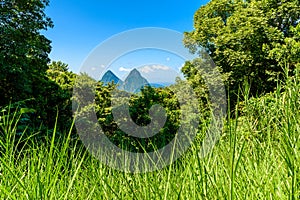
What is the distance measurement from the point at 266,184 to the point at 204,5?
16.7 metres

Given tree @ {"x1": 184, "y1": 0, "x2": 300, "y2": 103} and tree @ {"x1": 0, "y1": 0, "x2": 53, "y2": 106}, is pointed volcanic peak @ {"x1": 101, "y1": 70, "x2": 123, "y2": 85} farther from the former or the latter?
tree @ {"x1": 184, "y1": 0, "x2": 300, "y2": 103}

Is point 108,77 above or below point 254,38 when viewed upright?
below

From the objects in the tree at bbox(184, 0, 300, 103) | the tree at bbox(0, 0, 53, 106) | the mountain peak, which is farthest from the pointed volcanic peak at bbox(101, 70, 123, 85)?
the tree at bbox(184, 0, 300, 103)

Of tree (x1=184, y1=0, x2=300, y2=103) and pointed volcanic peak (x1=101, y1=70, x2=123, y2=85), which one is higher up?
tree (x1=184, y1=0, x2=300, y2=103)

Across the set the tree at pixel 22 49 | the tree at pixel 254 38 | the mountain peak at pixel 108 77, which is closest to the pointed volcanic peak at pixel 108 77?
the mountain peak at pixel 108 77

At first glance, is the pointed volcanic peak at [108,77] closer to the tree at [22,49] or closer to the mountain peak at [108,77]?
the mountain peak at [108,77]

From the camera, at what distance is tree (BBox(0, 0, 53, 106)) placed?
31.1 ft

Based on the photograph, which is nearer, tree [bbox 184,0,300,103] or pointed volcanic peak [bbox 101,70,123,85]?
pointed volcanic peak [bbox 101,70,123,85]

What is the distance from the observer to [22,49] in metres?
9.73

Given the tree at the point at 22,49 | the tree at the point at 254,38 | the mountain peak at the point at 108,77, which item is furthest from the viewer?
the tree at the point at 254,38

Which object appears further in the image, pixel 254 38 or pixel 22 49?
pixel 254 38

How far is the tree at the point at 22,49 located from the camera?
9.48 meters

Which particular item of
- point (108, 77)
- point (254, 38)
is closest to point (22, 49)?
point (108, 77)

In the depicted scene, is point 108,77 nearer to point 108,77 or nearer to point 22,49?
point 108,77
